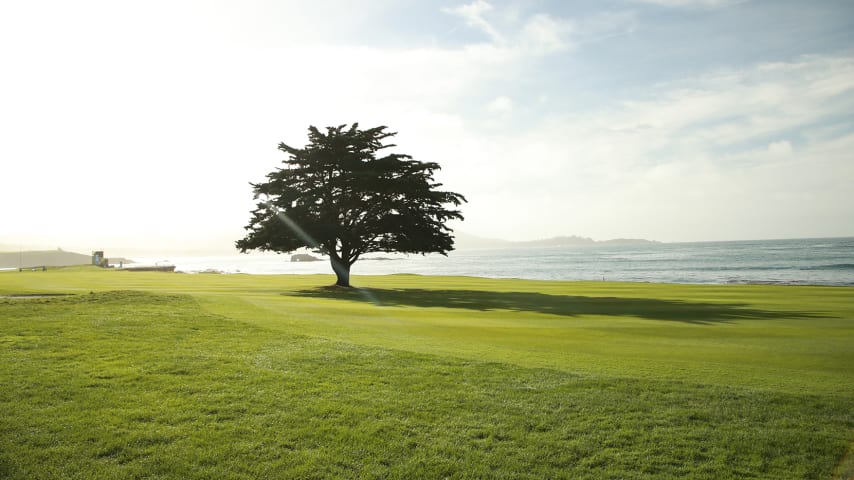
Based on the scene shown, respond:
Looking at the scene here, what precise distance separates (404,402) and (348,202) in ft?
99.0

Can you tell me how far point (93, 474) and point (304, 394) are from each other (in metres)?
2.79

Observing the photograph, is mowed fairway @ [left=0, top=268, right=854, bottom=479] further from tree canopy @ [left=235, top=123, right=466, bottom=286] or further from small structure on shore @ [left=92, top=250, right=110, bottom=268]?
small structure on shore @ [left=92, top=250, right=110, bottom=268]

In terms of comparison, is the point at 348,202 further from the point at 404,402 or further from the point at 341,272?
the point at 404,402

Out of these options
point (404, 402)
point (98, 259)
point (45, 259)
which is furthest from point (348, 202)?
point (45, 259)

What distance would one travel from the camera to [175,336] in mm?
11242

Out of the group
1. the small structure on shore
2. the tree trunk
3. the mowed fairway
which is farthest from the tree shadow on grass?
the small structure on shore

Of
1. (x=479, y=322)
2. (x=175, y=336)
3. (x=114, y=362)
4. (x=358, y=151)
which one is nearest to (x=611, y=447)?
(x=114, y=362)

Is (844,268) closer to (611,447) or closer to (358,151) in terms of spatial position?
(358,151)

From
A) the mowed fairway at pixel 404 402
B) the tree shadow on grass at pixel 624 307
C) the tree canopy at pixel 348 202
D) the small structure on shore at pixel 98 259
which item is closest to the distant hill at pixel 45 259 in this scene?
the small structure on shore at pixel 98 259

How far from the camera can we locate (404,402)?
725 cm

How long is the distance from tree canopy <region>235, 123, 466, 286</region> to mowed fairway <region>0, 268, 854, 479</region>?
70.2ft

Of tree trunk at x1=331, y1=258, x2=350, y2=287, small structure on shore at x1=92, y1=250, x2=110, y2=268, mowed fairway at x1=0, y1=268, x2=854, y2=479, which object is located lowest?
mowed fairway at x1=0, y1=268, x2=854, y2=479

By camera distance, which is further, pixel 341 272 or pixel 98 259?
pixel 98 259

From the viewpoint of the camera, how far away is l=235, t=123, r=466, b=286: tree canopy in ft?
114
